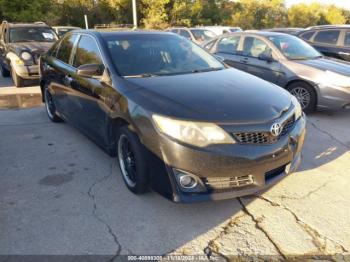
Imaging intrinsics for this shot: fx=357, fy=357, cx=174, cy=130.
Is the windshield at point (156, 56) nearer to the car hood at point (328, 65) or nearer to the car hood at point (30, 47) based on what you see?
the car hood at point (328, 65)

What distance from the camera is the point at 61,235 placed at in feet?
9.71

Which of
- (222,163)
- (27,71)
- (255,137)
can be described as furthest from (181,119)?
(27,71)

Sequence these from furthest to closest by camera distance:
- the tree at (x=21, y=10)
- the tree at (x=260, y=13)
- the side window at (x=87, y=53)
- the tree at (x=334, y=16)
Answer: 1. the tree at (x=334, y=16)
2. the tree at (x=260, y=13)
3. the tree at (x=21, y=10)
4. the side window at (x=87, y=53)

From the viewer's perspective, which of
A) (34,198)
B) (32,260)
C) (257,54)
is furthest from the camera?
(257,54)

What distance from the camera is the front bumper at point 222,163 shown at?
288 centimetres

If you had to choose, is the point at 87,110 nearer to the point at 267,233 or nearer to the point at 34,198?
the point at 34,198

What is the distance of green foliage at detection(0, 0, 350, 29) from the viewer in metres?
28.9

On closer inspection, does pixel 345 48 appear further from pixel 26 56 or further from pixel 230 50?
pixel 26 56

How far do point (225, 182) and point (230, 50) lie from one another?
5432 millimetres

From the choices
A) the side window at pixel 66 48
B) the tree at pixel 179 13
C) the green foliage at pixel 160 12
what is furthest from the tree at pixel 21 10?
the side window at pixel 66 48

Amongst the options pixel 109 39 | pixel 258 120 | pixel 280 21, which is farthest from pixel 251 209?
pixel 280 21

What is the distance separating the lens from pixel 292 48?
23.5 feet

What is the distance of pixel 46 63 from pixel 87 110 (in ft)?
6.63

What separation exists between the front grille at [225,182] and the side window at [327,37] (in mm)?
7590
